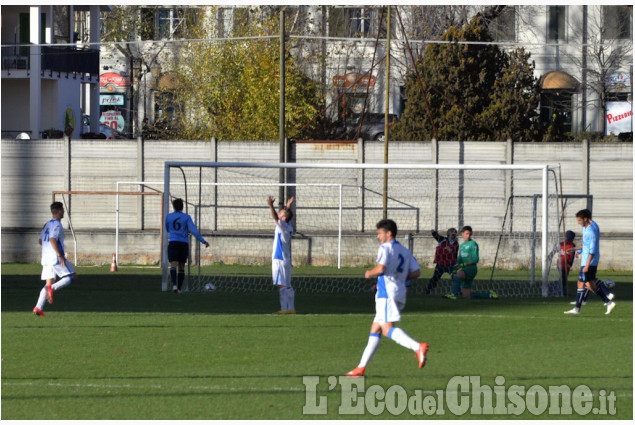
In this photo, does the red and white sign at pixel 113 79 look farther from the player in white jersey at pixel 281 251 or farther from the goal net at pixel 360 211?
the player in white jersey at pixel 281 251

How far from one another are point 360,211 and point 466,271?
987cm

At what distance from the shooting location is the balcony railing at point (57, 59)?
45500 millimetres

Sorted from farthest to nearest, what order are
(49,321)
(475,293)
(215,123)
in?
(215,123), (475,293), (49,321)

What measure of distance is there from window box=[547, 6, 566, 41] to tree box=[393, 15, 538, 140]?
1558 centimetres

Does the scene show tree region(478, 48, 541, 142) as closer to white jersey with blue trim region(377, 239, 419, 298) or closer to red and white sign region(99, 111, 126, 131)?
white jersey with blue trim region(377, 239, 419, 298)

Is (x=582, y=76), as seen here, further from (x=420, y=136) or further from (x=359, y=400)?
(x=359, y=400)

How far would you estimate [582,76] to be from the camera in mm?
53781

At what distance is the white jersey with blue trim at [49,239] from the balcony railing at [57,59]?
28951 mm

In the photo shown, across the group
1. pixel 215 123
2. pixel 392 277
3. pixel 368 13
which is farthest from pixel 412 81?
pixel 392 277

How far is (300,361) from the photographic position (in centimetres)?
1220

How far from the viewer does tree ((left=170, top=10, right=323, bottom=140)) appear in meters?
40.8

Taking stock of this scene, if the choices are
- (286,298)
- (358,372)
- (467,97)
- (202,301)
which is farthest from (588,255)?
(467,97)

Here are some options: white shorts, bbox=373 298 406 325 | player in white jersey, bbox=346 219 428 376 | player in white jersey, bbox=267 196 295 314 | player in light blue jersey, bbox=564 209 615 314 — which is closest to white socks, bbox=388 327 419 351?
player in white jersey, bbox=346 219 428 376

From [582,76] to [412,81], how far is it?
1796 cm
